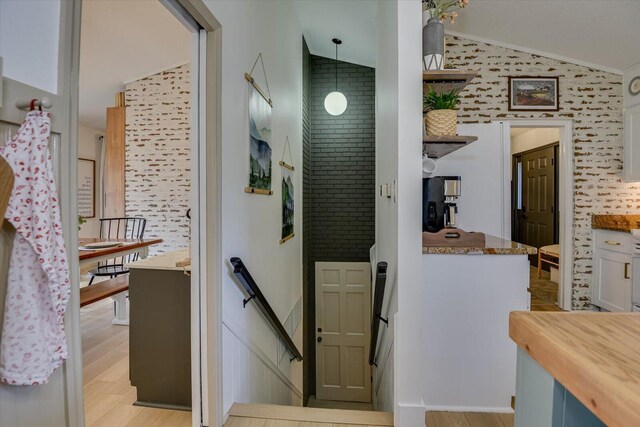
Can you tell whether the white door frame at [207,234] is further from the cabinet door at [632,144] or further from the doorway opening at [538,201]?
the cabinet door at [632,144]

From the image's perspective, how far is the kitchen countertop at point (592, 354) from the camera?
41 cm

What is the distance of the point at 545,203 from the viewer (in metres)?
6.00

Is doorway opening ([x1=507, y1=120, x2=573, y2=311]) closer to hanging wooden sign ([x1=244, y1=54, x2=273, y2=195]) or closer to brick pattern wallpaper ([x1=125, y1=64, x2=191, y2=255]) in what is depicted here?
hanging wooden sign ([x1=244, y1=54, x2=273, y2=195])

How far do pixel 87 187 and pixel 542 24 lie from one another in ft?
23.7

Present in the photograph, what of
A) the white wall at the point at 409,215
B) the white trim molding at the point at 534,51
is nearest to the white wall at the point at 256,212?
the white wall at the point at 409,215

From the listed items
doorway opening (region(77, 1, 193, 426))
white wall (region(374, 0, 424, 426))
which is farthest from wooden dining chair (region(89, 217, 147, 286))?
white wall (region(374, 0, 424, 426))

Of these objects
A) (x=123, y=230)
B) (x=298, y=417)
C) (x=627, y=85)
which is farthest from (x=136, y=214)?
(x=627, y=85)

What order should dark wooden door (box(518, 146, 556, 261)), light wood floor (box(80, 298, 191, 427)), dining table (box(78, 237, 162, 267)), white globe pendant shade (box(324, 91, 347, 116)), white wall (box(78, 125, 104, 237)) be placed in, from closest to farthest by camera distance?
light wood floor (box(80, 298, 191, 427)), dining table (box(78, 237, 162, 267)), white globe pendant shade (box(324, 91, 347, 116)), dark wooden door (box(518, 146, 556, 261)), white wall (box(78, 125, 104, 237))

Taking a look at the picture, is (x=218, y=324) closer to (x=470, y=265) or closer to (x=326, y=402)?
(x=470, y=265)

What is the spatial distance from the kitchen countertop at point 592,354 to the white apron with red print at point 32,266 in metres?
1.07

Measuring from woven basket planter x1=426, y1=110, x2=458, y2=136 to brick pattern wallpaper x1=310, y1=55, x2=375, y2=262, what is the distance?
11.5ft

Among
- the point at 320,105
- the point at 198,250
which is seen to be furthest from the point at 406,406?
the point at 320,105

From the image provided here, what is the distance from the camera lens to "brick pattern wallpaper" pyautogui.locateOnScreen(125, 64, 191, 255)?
4.69 meters

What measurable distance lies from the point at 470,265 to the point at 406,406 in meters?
0.82
